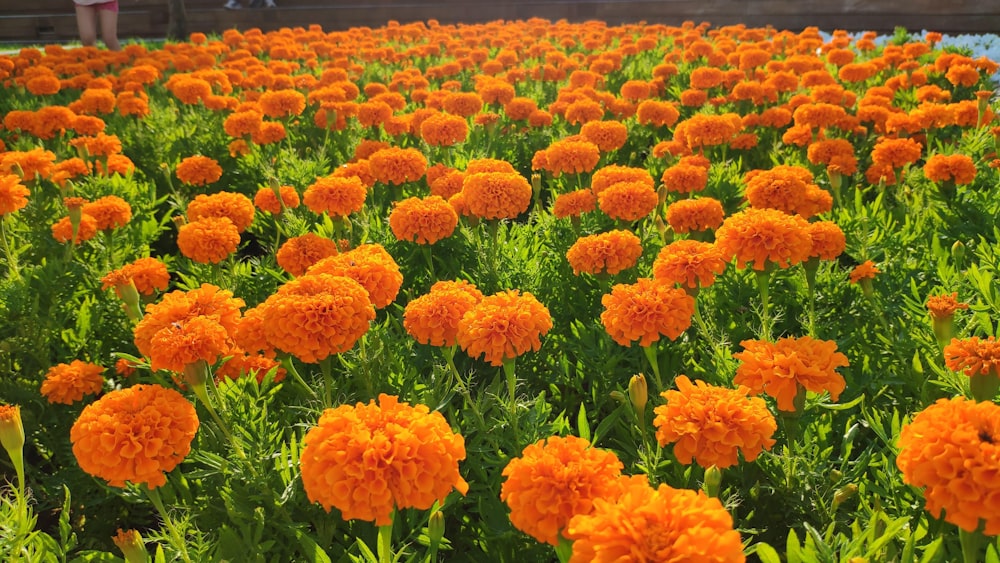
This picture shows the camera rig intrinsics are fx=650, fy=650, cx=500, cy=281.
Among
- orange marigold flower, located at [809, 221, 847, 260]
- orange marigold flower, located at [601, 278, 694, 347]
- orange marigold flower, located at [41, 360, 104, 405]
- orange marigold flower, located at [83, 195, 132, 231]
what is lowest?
orange marigold flower, located at [41, 360, 104, 405]

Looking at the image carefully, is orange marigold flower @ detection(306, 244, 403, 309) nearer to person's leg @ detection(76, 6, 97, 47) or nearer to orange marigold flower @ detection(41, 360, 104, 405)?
orange marigold flower @ detection(41, 360, 104, 405)

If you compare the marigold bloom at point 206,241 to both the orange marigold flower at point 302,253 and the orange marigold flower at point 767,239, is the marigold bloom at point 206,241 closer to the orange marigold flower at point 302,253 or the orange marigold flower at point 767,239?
the orange marigold flower at point 302,253

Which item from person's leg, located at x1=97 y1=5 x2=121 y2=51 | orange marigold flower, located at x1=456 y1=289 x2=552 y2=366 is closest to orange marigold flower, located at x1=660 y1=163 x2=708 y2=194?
orange marigold flower, located at x1=456 y1=289 x2=552 y2=366

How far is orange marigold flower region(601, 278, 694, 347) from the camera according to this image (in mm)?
1741

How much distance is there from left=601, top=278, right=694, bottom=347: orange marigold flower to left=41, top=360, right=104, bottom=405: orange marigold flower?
1865 mm

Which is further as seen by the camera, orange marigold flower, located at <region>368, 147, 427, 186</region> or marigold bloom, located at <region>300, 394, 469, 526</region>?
orange marigold flower, located at <region>368, 147, 427, 186</region>

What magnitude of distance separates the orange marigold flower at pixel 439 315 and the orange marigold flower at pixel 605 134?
210cm

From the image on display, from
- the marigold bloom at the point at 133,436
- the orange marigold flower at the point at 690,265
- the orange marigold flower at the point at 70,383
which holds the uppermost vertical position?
the orange marigold flower at the point at 690,265

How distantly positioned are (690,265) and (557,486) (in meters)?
1.05

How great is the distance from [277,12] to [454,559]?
598 inches

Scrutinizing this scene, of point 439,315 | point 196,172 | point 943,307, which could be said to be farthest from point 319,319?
point 196,172

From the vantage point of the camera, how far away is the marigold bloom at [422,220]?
8.30ft

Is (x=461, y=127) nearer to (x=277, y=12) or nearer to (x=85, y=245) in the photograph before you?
(x=85, y=245)

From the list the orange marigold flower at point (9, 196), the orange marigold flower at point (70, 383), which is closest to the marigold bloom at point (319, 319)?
the orange marigold flower at point (70, 383)
